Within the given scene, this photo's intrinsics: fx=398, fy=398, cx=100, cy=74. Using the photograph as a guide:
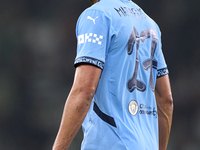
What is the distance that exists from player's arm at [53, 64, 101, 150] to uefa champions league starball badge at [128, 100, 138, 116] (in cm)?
19

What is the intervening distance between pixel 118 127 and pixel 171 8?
3802 mm

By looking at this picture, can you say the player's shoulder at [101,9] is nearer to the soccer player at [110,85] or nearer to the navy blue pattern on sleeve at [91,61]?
the soccer player at [110,85]

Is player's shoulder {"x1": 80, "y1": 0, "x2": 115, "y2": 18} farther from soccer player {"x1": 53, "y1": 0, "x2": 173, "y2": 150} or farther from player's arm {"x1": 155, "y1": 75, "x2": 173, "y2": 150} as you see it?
player's arm {"x1": 155, "y1": 75, "x2": 173, "y2": 150}

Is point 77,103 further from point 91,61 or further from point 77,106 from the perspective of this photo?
point 91,61

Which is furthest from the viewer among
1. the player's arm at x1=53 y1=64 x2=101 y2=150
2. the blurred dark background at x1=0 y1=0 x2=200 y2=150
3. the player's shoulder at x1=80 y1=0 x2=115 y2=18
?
the blurred dark background at x1=0 y1=0 x2=200 y2=150

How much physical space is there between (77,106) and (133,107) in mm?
259

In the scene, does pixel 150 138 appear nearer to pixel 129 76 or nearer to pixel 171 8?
pixel 129 76

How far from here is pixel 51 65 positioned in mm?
4984

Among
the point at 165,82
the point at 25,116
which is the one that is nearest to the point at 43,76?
the point at 25,116

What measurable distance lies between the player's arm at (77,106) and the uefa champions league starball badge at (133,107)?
0.19 metres

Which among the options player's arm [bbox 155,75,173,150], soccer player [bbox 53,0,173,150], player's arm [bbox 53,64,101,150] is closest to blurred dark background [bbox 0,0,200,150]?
player's arm [bbox 155,75,173,150]

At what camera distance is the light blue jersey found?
1.56 meters

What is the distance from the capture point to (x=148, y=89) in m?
1.73

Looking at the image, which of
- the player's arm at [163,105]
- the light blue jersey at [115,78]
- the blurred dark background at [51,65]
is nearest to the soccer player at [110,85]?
the light blue jersey at [115,78]
